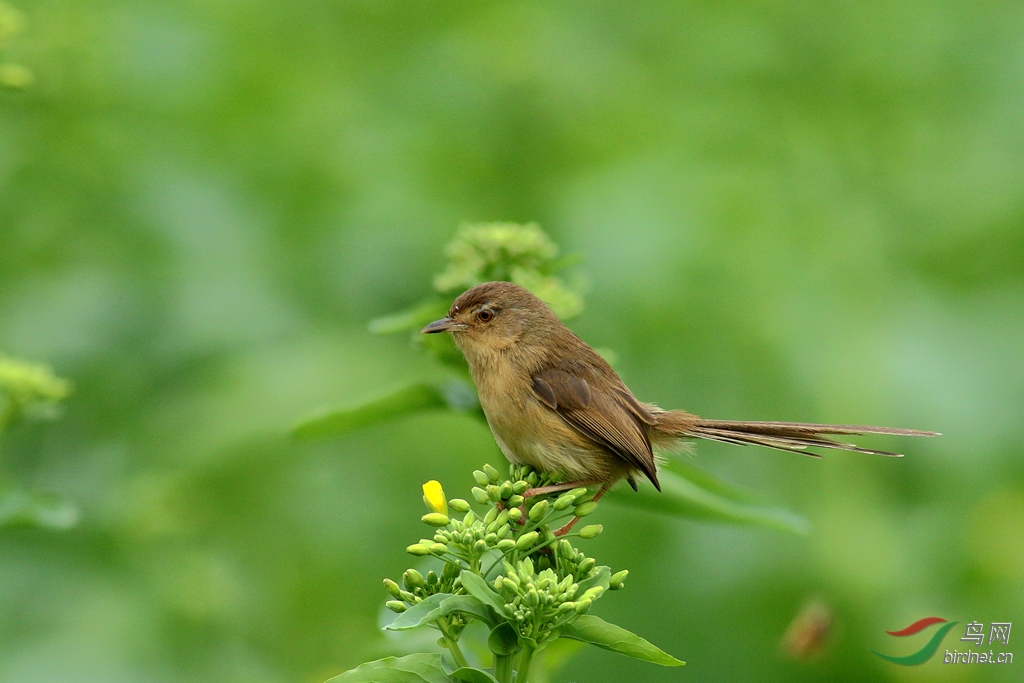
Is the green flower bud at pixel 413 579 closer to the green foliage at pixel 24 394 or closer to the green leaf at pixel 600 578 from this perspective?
the green leaf at pixel 600 578

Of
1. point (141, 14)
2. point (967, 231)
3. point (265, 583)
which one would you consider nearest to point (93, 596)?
point (265, 583)

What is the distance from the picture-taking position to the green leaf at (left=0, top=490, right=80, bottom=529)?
252 centimetres

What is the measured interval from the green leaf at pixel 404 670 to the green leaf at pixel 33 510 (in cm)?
122

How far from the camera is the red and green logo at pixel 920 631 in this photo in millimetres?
3760

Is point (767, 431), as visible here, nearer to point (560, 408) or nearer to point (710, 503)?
point (710, 503)

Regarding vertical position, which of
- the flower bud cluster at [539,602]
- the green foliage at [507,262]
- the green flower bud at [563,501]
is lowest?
the flower bud cluster at [539,602]

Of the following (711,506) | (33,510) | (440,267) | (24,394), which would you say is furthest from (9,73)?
(440,267)

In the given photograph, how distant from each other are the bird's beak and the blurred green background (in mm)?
1216

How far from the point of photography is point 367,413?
9.00 ft

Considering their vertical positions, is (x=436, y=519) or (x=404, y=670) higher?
(x=436, y=519)

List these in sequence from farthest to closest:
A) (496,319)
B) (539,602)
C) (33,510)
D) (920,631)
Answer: (920,631) < (496,319) < (33,510) < (539,602)

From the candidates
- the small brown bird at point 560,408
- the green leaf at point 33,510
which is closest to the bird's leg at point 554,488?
the small brown bird at point 560,408

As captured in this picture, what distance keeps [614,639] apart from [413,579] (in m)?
0.42

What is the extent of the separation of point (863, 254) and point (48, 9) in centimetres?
440
